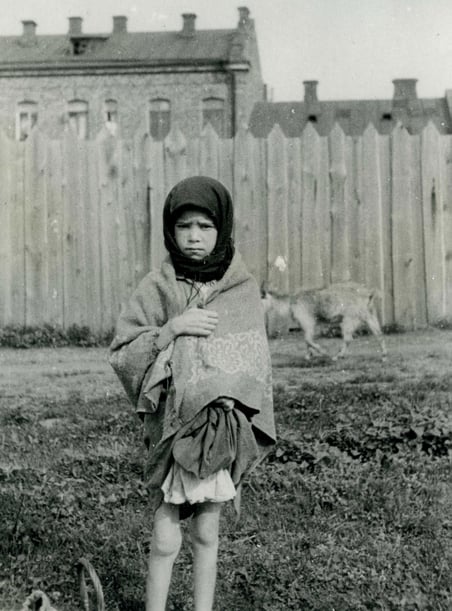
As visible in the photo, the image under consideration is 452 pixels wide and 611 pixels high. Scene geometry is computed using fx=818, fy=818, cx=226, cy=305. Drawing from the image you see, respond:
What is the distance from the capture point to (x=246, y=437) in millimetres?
2510

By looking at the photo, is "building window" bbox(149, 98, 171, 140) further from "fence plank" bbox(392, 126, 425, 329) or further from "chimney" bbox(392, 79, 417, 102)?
"fence plank" bbox(392, 126, 425, 329)

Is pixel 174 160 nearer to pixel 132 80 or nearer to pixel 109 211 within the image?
pixel 109 211

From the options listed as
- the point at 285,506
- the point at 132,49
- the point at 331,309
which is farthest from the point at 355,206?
the point at 132,49

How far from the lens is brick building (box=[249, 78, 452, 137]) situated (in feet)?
70.5

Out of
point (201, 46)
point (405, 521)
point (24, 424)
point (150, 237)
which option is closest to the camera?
point (405, 521)

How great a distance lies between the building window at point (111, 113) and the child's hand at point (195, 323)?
62.2 feet

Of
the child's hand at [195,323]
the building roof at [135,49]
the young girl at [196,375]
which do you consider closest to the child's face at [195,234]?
the young girl at [196,375]

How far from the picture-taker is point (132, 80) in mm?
20391

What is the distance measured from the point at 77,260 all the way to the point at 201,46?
14.5 m

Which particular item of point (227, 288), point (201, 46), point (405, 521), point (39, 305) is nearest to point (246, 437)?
point (227, 288)

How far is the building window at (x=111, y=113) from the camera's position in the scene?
68.7 ft

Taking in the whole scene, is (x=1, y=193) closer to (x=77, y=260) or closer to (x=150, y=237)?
(x=77, y=260)

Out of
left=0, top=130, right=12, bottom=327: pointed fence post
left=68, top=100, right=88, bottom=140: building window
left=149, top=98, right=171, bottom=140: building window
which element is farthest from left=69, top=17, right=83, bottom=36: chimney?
left=0, top=130, right=12, bottom=327: pointed fence post

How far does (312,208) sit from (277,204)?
263 mm
